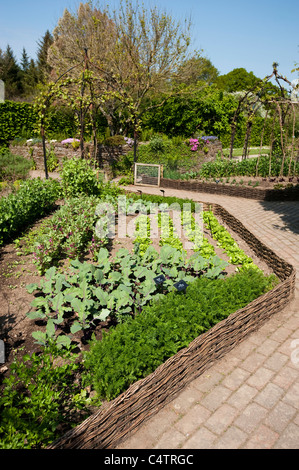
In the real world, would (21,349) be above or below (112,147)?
below

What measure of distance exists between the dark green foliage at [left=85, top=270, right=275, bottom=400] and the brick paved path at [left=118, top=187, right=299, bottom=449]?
41 cm

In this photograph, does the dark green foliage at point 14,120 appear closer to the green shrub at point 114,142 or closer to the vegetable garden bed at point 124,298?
the green shrub at point 114,142

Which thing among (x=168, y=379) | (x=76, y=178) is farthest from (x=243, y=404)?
(x=76, y=178)

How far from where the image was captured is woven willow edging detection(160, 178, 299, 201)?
34.6ft

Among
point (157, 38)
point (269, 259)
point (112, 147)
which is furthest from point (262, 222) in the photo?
point (157, 38)

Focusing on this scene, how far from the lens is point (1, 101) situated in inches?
719

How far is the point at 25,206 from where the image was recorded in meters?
6.77

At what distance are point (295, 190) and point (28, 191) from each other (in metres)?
8.55

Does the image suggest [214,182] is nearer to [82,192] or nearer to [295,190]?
[295,190]

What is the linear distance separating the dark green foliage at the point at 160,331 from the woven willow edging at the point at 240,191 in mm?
7194

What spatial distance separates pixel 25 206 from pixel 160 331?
4973 mm

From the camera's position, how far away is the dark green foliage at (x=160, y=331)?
8.60 feet

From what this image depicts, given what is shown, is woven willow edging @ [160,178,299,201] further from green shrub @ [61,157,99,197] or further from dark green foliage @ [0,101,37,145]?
dark green foliage @ [0,101,37,145]

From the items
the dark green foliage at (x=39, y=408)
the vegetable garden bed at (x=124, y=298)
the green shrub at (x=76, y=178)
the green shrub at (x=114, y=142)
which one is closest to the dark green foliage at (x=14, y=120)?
the green shrub at (x=114, y=142)
